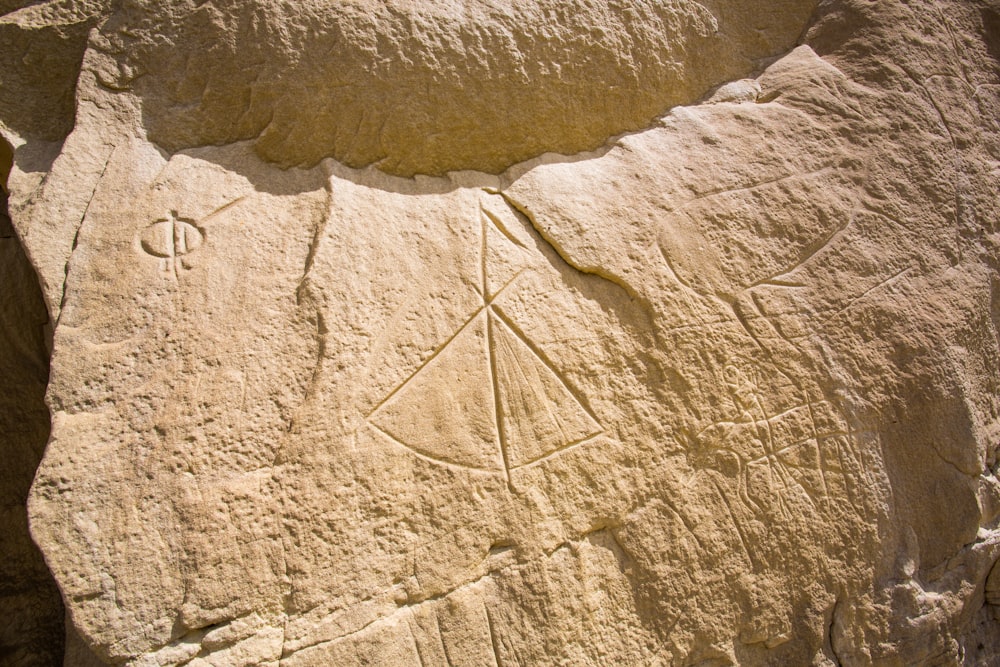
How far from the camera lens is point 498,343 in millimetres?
2053

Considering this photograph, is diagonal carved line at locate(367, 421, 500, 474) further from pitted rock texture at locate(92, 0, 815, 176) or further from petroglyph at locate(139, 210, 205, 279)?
pitted rock texture at locate(92, 0, 815, 176)

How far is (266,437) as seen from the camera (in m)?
1.79

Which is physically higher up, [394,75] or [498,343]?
[394,75]

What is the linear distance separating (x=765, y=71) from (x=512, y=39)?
1203 mm

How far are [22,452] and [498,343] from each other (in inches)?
72.7

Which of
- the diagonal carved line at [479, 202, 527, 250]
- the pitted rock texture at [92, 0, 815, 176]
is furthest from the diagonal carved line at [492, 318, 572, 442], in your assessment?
the pitted rock texture at [92, 0, 815, 176]

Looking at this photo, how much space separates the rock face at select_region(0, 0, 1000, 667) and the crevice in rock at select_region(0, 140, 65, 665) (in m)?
0.44

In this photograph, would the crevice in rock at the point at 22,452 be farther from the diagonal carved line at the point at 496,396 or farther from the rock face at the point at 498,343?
the diagonal carved line at the point at 496,396

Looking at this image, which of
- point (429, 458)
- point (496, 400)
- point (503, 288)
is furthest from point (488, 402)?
point (503, 288)

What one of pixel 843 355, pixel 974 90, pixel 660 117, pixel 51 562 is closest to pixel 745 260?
pixel 843 355

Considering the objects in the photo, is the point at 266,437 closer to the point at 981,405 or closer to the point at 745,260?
the point at 745,260

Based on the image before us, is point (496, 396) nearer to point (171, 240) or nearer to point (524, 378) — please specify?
point (524, 378)

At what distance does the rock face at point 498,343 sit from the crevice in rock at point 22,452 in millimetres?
443

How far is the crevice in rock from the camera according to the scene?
2.39 meters
